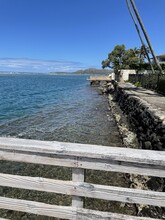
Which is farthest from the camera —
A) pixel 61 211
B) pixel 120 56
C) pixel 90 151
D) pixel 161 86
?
pixel 120 56

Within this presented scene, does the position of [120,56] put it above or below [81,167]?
above

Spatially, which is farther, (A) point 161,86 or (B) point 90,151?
(A) point 161,86

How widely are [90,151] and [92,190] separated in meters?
0.37

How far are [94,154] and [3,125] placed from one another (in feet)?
38.0

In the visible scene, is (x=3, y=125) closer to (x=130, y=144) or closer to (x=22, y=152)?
(x=130, y=144)

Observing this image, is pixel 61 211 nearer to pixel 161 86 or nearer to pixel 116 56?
pixel 161 86

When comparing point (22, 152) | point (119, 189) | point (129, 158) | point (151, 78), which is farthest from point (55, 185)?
point (151, 78)

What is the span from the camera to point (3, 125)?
41.3 ft

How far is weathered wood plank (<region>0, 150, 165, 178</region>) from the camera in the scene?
1880 millimetres

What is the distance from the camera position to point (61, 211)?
85.0 inches

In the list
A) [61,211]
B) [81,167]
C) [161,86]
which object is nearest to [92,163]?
[81,167]

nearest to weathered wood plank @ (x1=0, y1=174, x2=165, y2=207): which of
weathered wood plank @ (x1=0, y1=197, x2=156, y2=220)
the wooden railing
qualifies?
the wooden railing

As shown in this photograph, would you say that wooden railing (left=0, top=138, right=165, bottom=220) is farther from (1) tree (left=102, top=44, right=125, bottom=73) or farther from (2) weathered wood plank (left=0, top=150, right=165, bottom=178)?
(1) tree (left=102, top=44, right=125, bottom=73)

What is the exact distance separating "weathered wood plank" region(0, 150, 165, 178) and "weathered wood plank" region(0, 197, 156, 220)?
1.55 feet
